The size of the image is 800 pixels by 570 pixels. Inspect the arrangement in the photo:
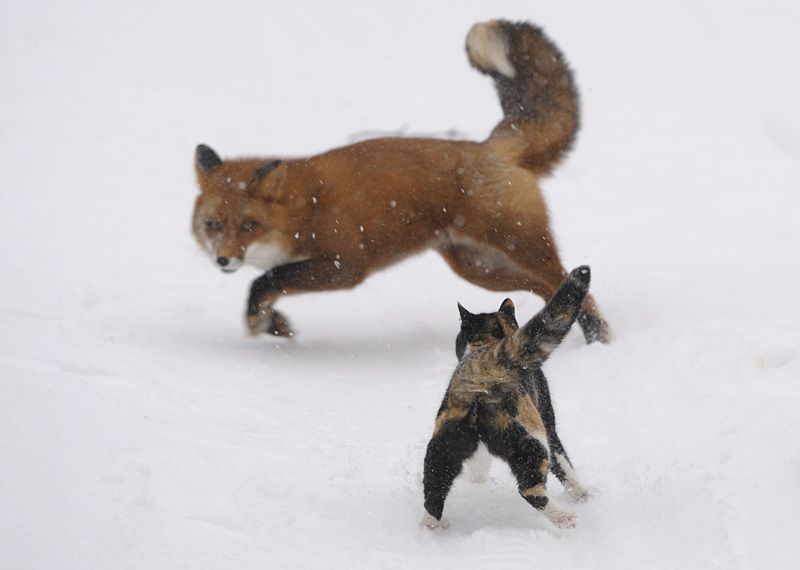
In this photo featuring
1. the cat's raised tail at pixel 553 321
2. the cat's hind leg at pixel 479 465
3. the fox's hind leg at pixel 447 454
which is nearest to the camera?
the cat's raised tail at pixel 553 321

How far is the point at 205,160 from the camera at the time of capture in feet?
27.1

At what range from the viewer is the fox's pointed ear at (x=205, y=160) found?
825 cm

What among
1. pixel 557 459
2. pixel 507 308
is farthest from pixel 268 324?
pixel 557 459

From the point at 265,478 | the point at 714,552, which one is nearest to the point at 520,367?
the point at 714,552

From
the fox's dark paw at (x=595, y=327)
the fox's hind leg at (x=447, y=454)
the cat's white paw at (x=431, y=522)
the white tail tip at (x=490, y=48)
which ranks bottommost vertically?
the fox's dark paw at (x=595, y=327)

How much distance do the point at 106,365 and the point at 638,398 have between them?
3363mm

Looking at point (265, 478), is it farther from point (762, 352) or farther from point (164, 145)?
point (164, 145)

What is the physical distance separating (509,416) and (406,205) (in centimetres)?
359

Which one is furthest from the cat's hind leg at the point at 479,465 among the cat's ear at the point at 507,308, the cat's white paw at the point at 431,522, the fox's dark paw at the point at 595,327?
the fox's dark paw at the point at 595,327

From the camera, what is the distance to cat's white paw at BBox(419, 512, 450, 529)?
477 centimetres

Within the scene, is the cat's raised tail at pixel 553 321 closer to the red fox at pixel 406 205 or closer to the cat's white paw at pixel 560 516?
the cat's white paw at pixel 560 516

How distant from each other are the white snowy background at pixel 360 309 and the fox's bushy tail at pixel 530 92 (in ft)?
1.38

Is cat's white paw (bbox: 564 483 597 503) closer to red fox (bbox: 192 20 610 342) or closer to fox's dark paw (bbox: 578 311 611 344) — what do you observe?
fox's dark paw (bbox: 578 311 611 344)

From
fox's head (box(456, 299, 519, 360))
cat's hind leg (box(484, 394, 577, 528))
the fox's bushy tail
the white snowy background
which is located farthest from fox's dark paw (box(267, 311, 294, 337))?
cat's hind leg (box(484, 394, 577, 528))
